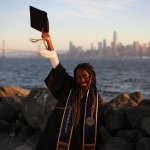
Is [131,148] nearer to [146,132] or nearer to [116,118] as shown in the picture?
[146,132]

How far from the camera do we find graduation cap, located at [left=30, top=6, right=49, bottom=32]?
4.31 metres

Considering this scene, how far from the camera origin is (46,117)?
9.40m

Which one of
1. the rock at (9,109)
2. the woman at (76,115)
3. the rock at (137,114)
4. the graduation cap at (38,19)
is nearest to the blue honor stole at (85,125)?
the woman at (76,115)

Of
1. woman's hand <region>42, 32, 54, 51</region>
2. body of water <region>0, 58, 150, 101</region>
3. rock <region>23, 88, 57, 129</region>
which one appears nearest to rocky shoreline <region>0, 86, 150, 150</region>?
rock <region>23, 88, 57, 129</region>

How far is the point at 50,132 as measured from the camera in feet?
14.2

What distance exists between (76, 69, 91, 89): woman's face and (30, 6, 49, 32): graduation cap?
1.76 ft

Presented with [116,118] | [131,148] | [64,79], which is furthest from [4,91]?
[64,79]

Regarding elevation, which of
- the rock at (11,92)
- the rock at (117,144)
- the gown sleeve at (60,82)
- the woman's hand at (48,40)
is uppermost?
the woman's hand at (48,40)

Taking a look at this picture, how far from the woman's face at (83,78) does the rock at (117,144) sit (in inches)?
136

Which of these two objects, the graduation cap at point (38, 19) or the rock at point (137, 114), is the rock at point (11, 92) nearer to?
the rock at point (137, 114)

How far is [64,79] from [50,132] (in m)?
0.55

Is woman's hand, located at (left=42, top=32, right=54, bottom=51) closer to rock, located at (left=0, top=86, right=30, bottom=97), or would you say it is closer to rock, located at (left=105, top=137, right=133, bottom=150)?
rock, located at (left=105, top=137, right=133, bottom=150)

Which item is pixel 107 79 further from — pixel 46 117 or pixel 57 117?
pixel 57 117

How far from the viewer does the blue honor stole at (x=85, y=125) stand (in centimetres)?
426
